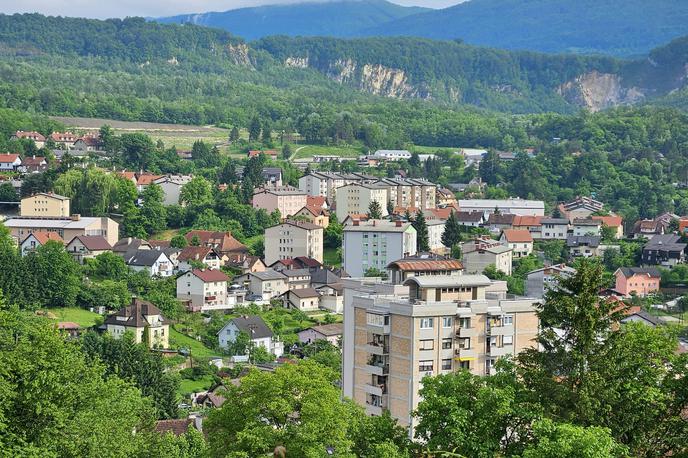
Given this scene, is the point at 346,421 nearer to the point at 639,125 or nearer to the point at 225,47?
the point at 639,125

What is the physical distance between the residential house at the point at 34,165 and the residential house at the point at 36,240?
1519 cm

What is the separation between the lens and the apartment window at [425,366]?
21.5 metres

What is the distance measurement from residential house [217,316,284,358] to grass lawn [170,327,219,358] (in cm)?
70

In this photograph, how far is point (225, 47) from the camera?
16362 cm

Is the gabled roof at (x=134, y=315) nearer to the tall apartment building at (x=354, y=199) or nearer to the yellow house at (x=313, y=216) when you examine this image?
the yellow house at (x=313, y=216)

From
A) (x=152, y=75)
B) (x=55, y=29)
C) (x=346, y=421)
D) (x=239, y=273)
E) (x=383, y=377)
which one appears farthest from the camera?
(x=55, y=29)

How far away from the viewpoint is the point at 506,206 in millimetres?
72188

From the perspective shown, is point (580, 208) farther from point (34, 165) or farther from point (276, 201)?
point (34, 165)

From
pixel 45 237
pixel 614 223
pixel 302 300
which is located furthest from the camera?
pixel 614 223

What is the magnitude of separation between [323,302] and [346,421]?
33621 millimetres

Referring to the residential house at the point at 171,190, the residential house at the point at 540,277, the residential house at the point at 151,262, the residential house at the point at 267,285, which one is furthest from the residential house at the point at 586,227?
the residential house at the point at 151,262

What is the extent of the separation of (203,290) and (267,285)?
336cm

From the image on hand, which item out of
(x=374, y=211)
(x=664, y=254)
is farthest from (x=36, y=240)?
(x=664, y=254)

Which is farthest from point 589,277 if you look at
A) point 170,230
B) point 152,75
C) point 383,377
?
point 152,75
